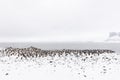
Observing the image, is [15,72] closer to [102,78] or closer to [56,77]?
[56,77]

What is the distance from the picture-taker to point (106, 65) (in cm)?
2150

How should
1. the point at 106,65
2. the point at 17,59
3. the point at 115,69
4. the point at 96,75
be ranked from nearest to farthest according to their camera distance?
1. the point at 96,75
2. the point at 115,69
3. the point at 106,65
4. the point at 17,59

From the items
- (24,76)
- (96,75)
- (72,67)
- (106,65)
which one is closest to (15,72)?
(24,76)

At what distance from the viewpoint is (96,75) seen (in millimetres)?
17625

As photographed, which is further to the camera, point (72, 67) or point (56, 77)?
point (72, 67)

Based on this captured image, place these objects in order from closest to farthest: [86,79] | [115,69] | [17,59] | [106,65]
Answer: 1. [86,79]
2. [115,69]
3. [106,65]
4. [17,59]

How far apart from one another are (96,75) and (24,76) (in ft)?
18.7

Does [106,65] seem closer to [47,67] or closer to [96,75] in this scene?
[96,75]

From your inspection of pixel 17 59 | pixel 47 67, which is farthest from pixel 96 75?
pixel 17 59

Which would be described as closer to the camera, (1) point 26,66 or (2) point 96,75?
(2) point 96,75

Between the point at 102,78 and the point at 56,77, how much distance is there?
355cm

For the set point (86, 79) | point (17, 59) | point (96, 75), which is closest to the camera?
point (86, 79)

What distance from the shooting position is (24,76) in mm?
17297

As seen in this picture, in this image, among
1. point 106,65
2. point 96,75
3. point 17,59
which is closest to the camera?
point 96,75
